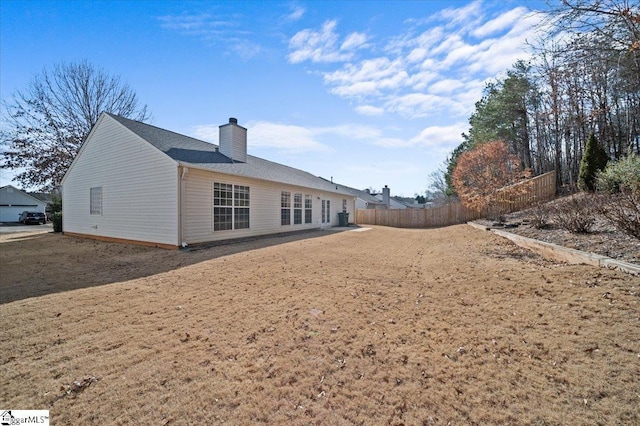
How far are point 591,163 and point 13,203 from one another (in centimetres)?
5490

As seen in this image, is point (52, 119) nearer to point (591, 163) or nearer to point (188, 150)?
point (188, 150)

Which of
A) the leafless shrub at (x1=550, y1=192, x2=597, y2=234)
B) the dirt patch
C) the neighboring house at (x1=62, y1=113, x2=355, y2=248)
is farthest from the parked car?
the leafless shrub at (x1=550, y1=192, x2=597, y2=234)

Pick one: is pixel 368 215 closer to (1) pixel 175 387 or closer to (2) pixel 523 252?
(2) pixel 523 252

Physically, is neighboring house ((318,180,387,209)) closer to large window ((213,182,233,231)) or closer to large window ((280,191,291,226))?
large window ((280,191,291,226))

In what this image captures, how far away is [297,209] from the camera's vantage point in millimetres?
15922

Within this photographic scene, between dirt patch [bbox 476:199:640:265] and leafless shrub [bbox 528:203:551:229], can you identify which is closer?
dirt patch [bbox 476:199:640:265]

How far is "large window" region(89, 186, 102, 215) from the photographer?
39.0ft

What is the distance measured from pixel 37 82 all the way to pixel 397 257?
27531 mm

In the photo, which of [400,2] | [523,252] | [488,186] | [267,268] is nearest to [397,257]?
[523,252]

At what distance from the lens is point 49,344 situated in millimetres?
2980

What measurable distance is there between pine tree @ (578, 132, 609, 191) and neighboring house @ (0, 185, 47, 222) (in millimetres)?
53204

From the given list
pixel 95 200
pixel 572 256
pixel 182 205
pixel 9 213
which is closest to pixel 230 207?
pixel 182 205

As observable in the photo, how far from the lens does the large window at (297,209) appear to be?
615 inches

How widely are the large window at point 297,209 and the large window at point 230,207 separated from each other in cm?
403
